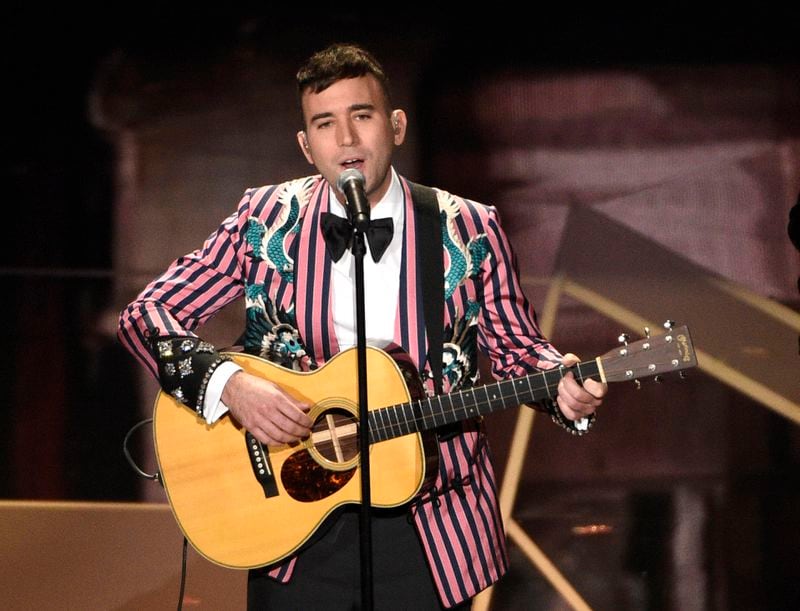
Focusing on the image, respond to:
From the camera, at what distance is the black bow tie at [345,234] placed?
231 cm

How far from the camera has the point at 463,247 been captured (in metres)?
2.35

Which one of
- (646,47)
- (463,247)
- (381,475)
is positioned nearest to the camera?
(381,475)

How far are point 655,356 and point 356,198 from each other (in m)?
0.66

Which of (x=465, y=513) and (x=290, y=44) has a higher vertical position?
(x=290, y=44)

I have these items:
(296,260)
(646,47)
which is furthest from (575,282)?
(296,260)

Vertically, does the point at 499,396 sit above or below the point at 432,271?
below

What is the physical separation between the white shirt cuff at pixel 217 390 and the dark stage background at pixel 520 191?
1.75 m

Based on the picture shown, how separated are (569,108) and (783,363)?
1.19 metres

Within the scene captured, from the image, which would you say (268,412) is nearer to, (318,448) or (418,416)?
(318,448)

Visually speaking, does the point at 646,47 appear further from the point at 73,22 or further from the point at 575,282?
the point at 73,22

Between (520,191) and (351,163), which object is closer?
(351,163)

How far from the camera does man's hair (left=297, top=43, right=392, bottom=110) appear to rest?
91.1 inches

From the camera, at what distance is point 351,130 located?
7.45ft

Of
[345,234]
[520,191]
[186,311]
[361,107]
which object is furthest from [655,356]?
[520,191]
